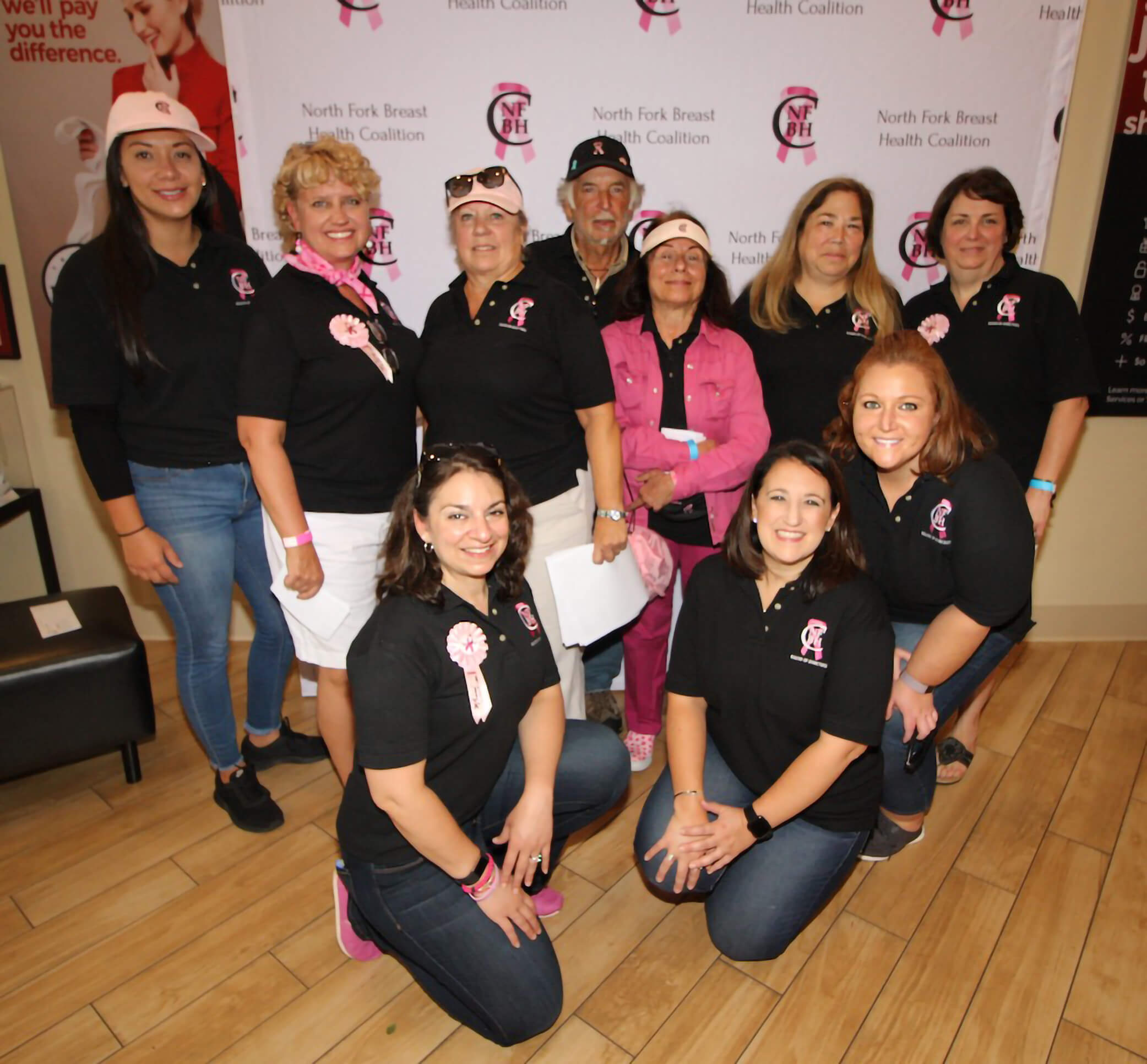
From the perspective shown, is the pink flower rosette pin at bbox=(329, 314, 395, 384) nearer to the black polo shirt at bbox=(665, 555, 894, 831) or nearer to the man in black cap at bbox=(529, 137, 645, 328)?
the man in black cap at bbox=(529, 137, 645, 328)

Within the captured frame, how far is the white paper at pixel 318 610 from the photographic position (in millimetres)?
2092

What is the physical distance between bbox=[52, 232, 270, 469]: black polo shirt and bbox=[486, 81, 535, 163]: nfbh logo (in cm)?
112

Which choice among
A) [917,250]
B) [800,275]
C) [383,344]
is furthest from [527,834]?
[917,250]

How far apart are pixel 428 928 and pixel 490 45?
2.69m

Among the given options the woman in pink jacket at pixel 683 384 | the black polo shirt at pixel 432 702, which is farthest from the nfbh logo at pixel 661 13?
the black polo shirt at pixel 432 702

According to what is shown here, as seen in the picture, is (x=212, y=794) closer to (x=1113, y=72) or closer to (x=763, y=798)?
(x=763, y=798)

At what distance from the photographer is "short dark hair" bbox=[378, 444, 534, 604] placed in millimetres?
1637

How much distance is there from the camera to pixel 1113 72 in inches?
113

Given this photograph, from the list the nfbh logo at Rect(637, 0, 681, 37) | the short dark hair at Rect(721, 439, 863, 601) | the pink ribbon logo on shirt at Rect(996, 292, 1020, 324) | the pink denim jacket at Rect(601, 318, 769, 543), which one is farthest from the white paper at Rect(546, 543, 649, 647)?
the nfbh logo at Rect(637, 0, 681, 37)

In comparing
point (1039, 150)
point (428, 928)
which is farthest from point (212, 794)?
point (1039, 150)

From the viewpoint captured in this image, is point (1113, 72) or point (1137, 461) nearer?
point (1113, 72)

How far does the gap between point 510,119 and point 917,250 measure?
5.01 ft

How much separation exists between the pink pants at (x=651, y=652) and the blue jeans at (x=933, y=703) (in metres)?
0.63

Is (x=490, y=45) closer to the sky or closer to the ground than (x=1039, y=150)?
closer to the sky
